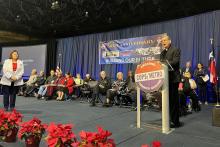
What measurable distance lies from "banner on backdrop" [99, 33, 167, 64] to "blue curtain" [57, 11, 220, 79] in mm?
239

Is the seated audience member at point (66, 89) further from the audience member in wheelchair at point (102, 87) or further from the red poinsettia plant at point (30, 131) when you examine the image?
the red poinsettia plant at point (30, 131)

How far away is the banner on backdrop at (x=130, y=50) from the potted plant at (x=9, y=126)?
18.0 feet

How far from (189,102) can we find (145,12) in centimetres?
423

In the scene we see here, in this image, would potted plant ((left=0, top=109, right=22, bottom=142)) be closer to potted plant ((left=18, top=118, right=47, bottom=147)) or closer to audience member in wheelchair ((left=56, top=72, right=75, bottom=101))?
potted plant ((left=18, top=118, right=47, bottom=147))

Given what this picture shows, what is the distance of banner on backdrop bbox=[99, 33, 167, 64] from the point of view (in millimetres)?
8539

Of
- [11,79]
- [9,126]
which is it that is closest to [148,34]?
[11,79]

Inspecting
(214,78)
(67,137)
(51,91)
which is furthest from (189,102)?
(51,91)

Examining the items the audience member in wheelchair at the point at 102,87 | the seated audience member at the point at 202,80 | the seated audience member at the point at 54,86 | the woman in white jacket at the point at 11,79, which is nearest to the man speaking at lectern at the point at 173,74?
the woman in white jacket at the point at 11,79

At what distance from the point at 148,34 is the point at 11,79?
5.21 m

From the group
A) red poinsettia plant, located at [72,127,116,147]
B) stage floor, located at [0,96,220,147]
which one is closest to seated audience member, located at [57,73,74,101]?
stage floor, located at [0,96,220,147]

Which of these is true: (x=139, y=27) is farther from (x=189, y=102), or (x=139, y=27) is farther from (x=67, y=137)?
(x=67, y=137)

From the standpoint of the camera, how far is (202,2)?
773cm

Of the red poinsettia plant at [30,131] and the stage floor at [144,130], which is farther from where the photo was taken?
the stage floor at [144,130]

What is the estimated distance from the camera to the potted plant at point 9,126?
299 centimetres
